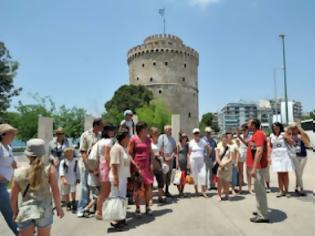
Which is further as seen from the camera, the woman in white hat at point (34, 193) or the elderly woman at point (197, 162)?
the elderly woman at point (197, 162)

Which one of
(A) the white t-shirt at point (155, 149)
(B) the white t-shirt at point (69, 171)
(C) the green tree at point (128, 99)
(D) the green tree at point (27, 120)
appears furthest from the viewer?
(C) the green tree at point (128, 99)

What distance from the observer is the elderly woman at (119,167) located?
488 cm

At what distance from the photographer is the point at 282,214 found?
18.1 feet

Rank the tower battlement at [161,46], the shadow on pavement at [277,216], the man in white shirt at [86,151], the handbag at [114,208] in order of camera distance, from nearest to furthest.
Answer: the handbag at [114,208] → the shadow on pavement at [277,216] → the man in white shirt at [86,151] → the tower battlement at [161,46]

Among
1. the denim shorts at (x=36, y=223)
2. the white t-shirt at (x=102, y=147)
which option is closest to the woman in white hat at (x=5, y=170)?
the denim shorts at (x=36, y=223)

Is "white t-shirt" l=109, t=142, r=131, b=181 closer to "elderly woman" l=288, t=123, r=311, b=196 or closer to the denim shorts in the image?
the denim shorts

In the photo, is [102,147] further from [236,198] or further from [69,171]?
[236,198]

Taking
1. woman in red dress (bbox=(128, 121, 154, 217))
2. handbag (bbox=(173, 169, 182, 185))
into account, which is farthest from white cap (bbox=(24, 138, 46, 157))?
handbag (bbox=(173, 169, 182, 185))

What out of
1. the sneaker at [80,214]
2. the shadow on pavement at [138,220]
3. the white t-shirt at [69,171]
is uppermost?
the white t-shirt at [69,171]

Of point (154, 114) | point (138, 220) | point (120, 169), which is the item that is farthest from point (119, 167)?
point (154, 114)

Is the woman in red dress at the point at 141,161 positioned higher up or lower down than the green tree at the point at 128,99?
lower down

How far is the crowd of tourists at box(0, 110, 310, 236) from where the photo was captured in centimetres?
307

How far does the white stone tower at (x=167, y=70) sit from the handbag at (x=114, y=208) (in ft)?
153

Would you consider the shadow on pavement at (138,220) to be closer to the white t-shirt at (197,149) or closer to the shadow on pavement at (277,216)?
the white t-shirt at (197,149)
